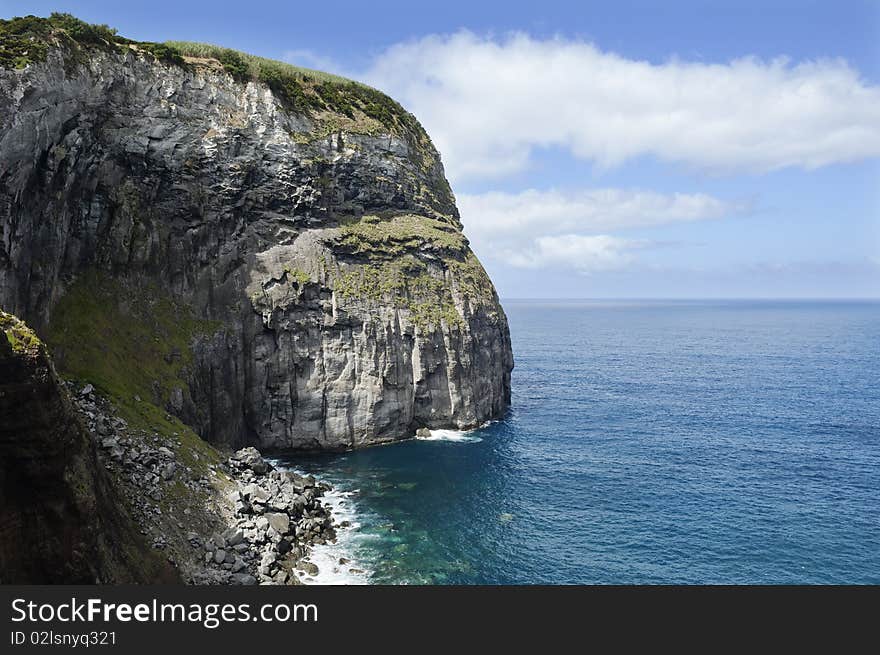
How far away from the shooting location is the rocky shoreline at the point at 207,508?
153 feet

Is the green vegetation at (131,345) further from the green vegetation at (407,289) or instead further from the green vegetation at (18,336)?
the green vegetation at (18,336)

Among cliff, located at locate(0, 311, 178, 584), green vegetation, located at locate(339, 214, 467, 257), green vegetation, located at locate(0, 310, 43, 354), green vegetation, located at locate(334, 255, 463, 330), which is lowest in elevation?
cliff, located at locate(0, 311, 178, 584)

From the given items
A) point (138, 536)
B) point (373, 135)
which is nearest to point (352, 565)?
point (138, 536)

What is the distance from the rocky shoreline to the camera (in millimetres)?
46656

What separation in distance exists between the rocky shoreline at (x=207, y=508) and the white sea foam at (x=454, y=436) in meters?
27.8

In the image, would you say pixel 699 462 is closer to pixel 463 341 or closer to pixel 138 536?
pixel 463 341

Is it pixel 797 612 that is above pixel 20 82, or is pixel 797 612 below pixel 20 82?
below

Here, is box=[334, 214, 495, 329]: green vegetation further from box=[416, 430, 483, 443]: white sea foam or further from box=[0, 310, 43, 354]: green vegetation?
box=[0, 310, 43, 354]: green vegetation

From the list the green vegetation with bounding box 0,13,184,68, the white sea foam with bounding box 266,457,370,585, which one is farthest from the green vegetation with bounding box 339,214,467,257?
the white sea foam with bounding box 266,457,370,585

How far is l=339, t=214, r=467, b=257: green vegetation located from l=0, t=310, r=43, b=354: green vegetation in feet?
201

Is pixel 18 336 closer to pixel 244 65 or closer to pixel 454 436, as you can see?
pixel 454 436

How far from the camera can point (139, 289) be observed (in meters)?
75.1

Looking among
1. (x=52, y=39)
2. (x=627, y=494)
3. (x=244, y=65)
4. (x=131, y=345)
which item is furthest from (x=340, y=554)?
(x=244, y=65)

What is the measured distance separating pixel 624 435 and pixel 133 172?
3029 inches
